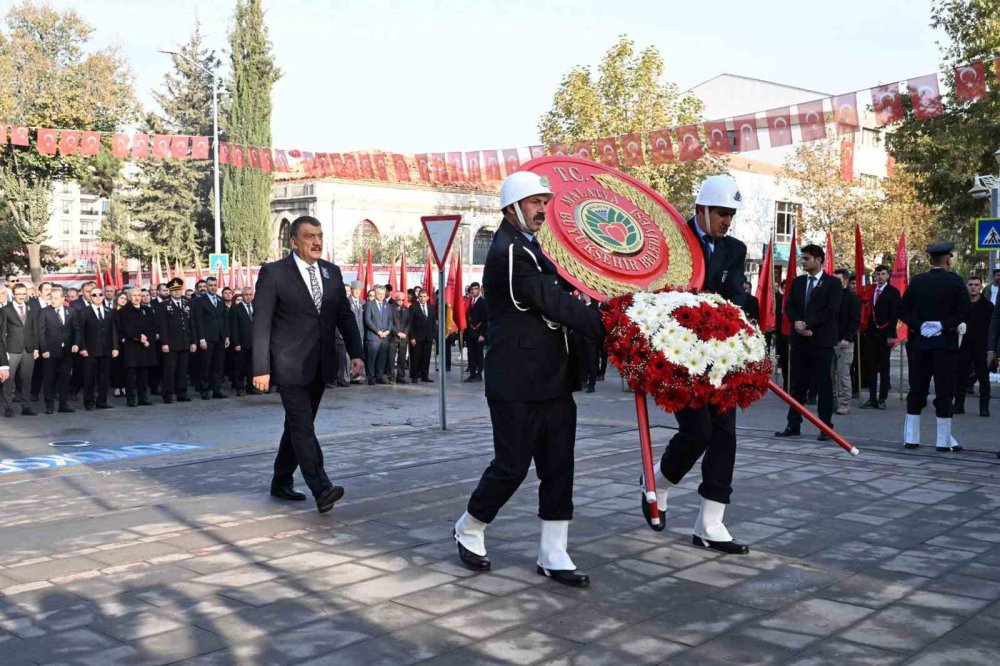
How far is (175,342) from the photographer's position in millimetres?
16516

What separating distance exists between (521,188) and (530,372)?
2.99 ft

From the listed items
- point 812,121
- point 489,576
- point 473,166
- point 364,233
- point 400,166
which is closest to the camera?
point 489,576

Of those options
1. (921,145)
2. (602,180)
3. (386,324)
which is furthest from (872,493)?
(921,145)

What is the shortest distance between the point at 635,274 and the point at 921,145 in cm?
2330

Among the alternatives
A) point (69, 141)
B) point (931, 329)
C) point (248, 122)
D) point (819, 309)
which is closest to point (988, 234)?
point (819, 309)

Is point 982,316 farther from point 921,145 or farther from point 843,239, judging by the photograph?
point 843,239

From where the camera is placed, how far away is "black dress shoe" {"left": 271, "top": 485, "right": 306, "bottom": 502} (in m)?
7.54

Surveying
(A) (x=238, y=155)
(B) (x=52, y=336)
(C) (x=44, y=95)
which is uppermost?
(C) (x=44, y=95)

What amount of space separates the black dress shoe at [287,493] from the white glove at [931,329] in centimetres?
610

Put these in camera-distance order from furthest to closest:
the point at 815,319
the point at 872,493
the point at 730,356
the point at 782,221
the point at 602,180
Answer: the point at 782,221 → the point at 815,319 → the point at 872,493 → the point at 602,180 → the point at 730,356

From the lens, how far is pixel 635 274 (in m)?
5.80

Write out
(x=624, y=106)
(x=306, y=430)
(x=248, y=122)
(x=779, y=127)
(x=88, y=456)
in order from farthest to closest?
(x=248, y=122), (x=624, y=106), (x=779, y=127), (x=88, y=456), (x=306, y=430)

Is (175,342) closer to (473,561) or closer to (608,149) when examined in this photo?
(608,149)

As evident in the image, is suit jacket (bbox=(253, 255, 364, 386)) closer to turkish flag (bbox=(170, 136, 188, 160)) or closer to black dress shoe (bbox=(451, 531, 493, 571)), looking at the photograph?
black dress shoe (bbox=(451, 531, 493, 571))
